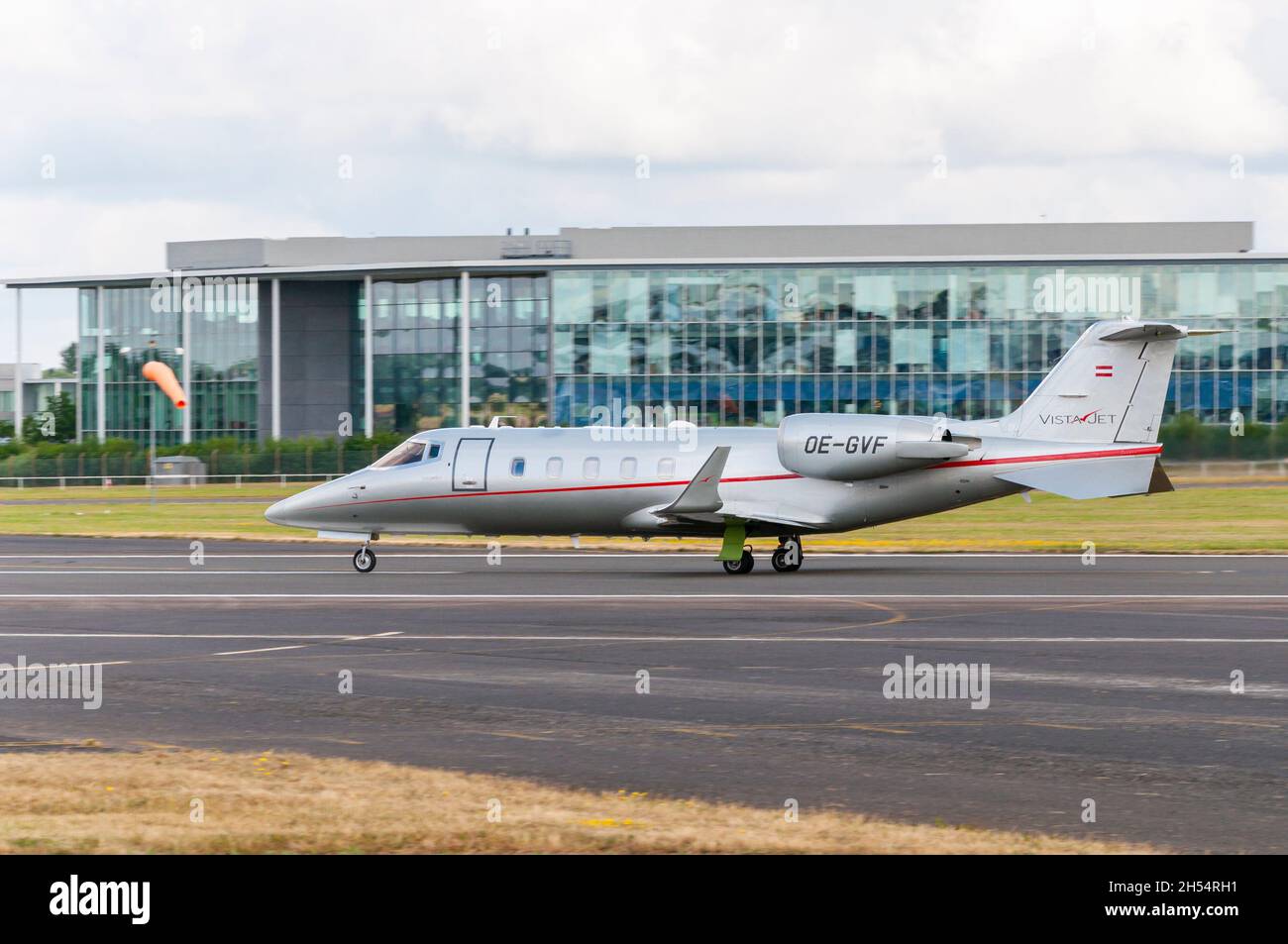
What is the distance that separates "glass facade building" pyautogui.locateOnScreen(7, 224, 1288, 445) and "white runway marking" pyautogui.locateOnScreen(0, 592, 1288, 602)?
5048 cm

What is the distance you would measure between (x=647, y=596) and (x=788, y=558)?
528 centimetres

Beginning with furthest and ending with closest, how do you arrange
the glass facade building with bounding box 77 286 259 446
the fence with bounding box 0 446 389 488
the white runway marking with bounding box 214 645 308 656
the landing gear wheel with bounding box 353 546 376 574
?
the glass facade building with bounding box 77 286 259 446 < the fence with bounding box 0 446 389 488 < the landing gear wheel with bounding box 353 546 376 574 < the white runway marking with bounding box 214 645 308 656

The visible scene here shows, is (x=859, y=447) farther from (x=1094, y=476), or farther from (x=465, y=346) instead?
(x=465, y=346)

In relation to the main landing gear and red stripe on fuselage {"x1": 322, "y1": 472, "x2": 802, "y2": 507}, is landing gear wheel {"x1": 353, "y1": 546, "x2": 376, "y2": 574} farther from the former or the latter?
the main landing gear

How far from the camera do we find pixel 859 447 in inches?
1064

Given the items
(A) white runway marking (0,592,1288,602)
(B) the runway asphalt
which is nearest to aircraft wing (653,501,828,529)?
(B) the runway asphalt

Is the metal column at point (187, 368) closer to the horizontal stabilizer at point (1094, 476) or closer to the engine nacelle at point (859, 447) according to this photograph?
the engine nacelle at point (859, 447)

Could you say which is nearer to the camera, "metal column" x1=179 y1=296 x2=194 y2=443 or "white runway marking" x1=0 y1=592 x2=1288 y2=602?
"white runway marking" x1=0 y1=592 x2=1288 y2=602

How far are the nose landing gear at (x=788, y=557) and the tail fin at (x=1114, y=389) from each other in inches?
188

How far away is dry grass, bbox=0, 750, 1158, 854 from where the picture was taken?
8453mm

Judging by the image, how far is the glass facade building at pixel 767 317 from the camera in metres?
71.8

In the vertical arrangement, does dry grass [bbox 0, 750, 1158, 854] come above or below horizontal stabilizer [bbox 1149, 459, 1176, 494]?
below

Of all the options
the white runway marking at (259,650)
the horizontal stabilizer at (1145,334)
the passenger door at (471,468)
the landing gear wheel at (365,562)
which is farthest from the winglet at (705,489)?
the white runway marking at (259,650)
